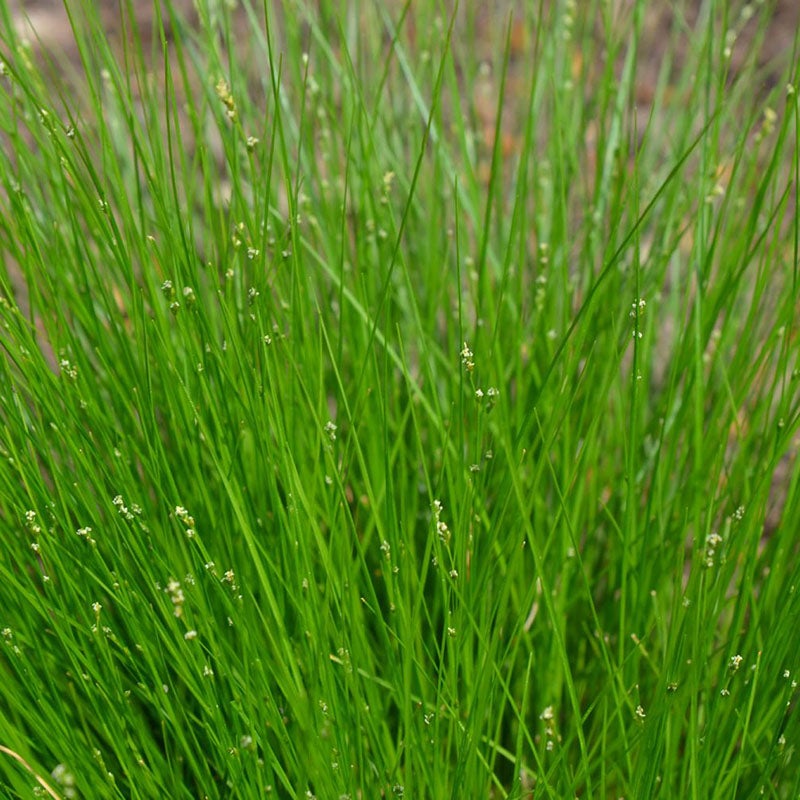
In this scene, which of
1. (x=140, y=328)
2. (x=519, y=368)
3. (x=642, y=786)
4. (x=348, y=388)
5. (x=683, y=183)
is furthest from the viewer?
(x=683, y=183)

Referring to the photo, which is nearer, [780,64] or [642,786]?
[642,786]

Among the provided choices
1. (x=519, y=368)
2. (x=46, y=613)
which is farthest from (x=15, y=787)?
(x=519, y=368)

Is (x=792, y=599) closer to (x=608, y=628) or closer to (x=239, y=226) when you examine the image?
(x=608, y=628)

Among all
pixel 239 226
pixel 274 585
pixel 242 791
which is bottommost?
pixel 242 791

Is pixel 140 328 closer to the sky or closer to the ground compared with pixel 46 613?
closer to the sky

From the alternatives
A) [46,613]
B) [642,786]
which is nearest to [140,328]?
[46,613]

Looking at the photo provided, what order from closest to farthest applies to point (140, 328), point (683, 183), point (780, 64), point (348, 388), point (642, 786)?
point (642, 786)
point (140, 328)
point (348, 388)
point (683, 183)
point (780, 64)
